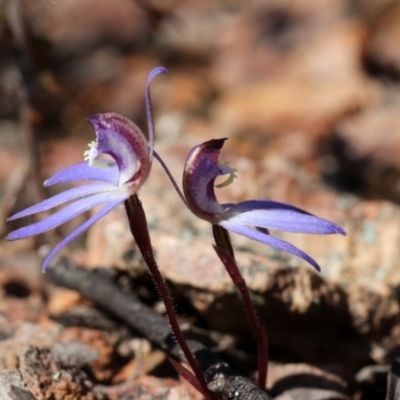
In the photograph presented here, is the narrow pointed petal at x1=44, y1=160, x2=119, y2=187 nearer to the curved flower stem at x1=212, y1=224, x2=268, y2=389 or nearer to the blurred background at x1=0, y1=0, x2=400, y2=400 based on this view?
the curved flower stem at x1=212, y1=224, x2=268, y2=389

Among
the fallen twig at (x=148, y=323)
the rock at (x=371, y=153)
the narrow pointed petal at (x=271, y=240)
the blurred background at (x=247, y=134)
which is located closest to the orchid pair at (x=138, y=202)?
the narrow pointed petal at (x=271, y=240)

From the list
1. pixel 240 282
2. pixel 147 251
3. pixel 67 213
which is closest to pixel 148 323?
pixel 240 282

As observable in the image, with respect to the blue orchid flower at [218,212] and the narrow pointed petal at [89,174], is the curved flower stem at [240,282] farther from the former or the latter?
the narrow pointed petal at [89,174]

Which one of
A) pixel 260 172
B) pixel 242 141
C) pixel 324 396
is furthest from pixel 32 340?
pixel 242 141

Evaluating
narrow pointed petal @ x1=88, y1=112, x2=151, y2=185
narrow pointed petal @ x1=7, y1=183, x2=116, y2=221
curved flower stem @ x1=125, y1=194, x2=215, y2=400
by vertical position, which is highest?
narrow pointed petal @ x1=88, y1=112, x2=151, y2=185

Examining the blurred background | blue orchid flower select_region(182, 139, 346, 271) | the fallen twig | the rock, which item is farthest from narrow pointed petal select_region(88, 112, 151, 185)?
the rock

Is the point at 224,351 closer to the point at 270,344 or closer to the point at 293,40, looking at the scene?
the point at 270,344
